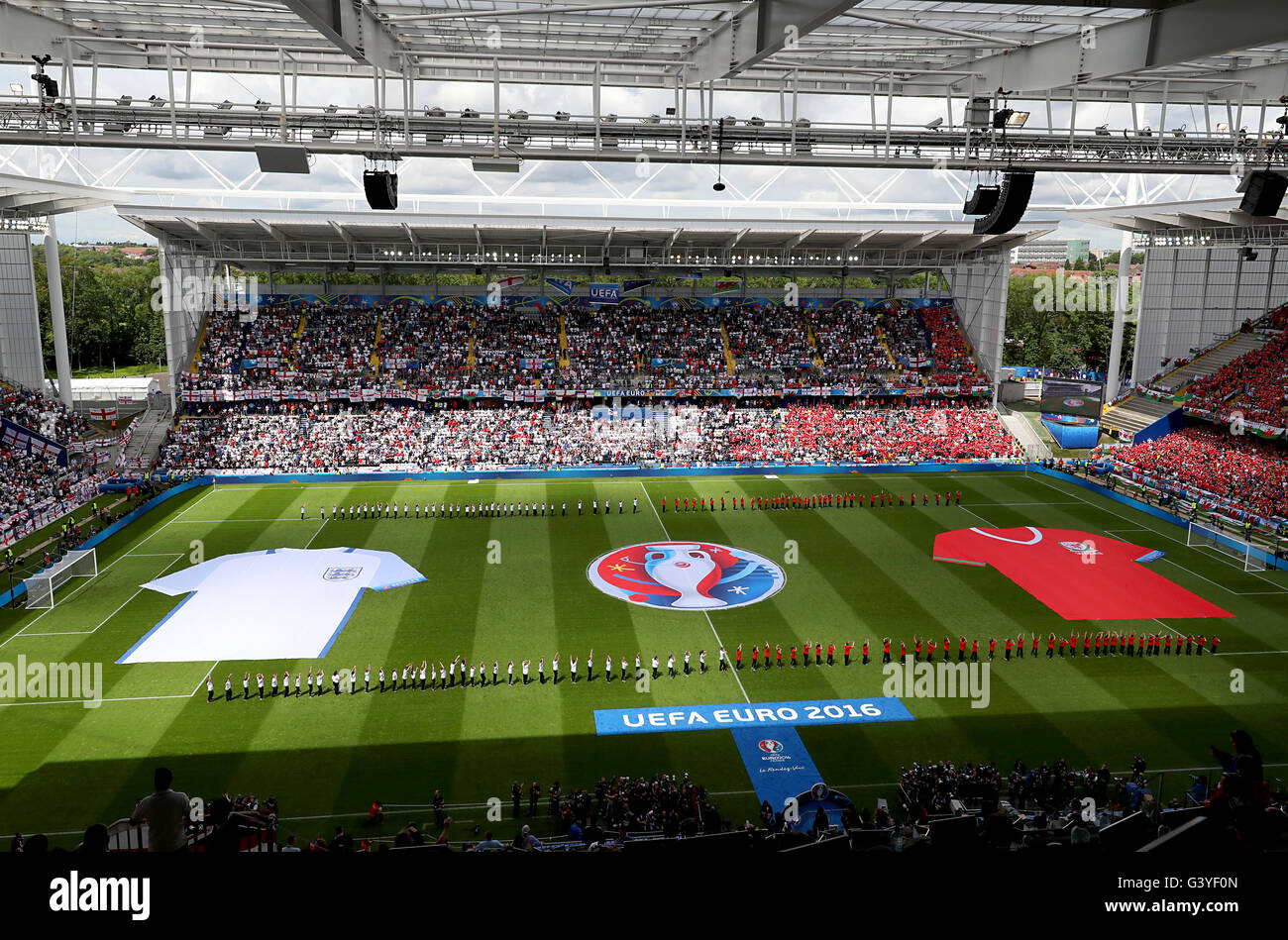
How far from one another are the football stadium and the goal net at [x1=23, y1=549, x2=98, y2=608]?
8.9 inches

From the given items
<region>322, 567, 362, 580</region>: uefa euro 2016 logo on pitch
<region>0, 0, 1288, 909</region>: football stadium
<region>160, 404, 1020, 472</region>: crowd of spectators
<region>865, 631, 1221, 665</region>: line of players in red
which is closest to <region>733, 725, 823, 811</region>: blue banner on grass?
<region>0, 0, 1288, 909</region>: football stadium

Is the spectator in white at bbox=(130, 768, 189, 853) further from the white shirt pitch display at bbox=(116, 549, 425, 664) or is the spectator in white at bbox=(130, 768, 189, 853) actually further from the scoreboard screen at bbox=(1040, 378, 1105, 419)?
the scoreboard screen at bbox=(1040, 378, 1105, 419)

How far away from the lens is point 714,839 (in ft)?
28.0

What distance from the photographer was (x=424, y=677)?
21188 mm

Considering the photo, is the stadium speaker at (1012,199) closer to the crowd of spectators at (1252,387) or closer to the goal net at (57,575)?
the goal net at (57,575)

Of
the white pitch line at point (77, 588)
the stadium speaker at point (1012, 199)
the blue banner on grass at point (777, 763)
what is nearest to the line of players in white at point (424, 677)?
the blue banner on grass at point (777, 763)

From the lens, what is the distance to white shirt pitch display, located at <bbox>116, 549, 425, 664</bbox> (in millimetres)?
23047

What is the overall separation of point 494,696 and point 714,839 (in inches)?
503

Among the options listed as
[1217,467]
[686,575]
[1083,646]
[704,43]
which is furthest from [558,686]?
[1217,467]

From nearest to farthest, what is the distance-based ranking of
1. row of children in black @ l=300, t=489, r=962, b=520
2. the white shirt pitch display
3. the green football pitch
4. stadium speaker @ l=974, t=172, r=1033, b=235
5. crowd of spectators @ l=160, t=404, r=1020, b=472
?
the green football pitch → stadium speaker @ l=974, t=172, r=1033, b=235 → the white shirt pitch display → row of children in black @ l=300, t=489, r=962, b=520 → crowd of spectators @ l=160, t=404, r=1020, b=472

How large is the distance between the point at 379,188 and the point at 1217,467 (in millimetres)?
39717

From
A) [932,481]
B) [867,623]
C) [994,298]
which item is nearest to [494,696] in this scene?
[867,623]

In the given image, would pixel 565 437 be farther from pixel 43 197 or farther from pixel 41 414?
pixel 43 197
